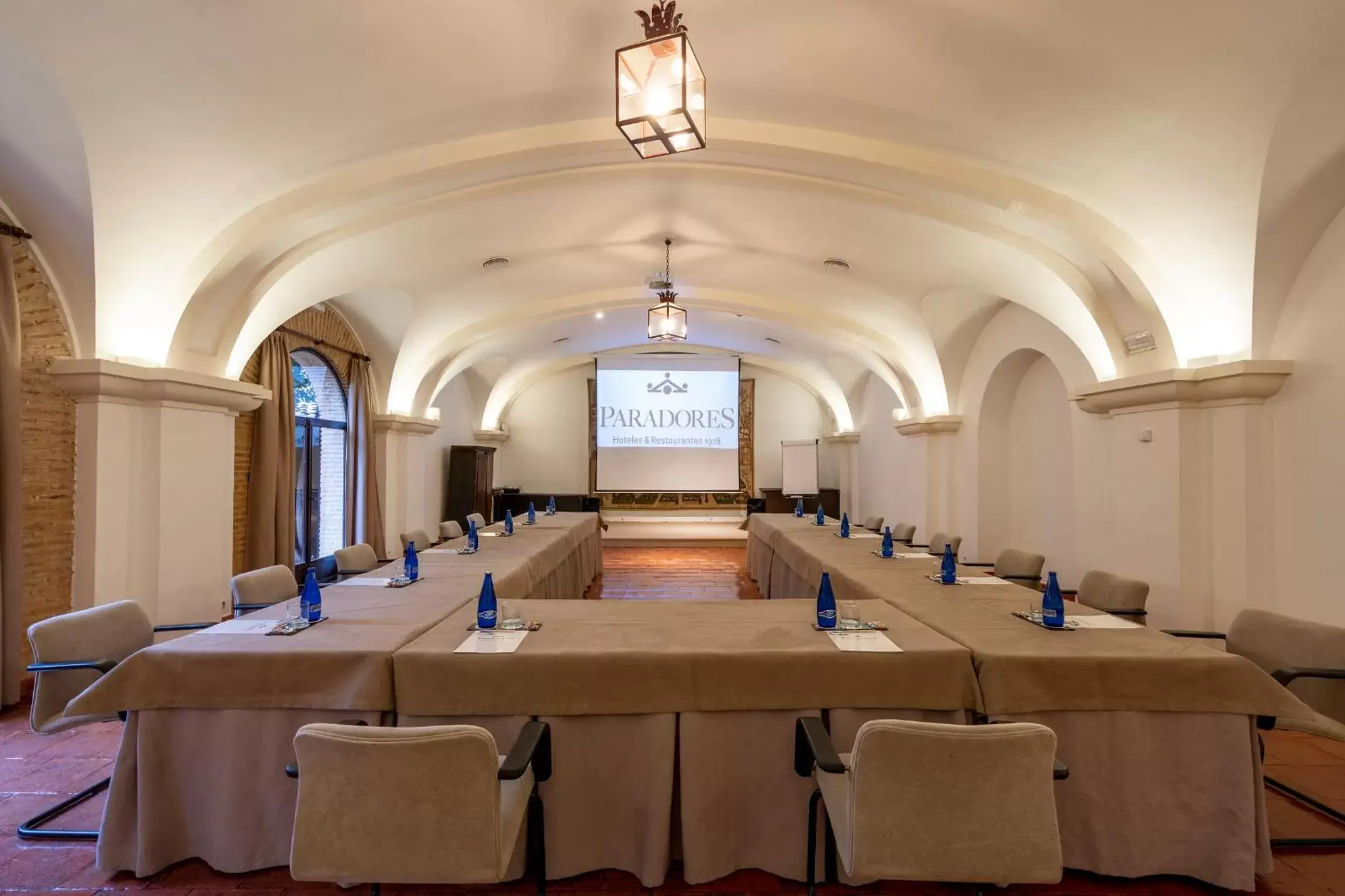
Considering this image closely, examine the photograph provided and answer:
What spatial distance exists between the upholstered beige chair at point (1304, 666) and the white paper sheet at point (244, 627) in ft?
12.7

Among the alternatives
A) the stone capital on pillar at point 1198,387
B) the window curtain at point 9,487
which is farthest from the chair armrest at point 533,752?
the stone capital on pillar at point 1198,387

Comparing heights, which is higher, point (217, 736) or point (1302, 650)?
point (1302, 650)

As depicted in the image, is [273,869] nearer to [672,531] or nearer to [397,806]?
[397,806]

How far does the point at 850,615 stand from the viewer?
8.71ft

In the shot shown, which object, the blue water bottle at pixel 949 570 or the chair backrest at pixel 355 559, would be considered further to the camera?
the chair backrest at pixel 355 559

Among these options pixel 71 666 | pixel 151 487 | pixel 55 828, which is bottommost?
pixel 55 828

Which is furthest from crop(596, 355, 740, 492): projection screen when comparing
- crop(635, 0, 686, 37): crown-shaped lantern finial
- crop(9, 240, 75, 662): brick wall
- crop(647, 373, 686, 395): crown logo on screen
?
crop(635, 0, 686, 37): crown-shaped lantern finial

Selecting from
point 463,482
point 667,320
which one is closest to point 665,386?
point 463,482

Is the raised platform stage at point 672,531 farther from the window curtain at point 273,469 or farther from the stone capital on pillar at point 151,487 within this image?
the stone capital on pillar at point 151,487

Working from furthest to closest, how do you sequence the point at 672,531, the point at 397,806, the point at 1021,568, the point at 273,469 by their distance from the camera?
the point at 672,531 < the point at 273,469 < the point at 1021,568 < the point at 397,806

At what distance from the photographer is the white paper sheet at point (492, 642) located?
7.45 ft

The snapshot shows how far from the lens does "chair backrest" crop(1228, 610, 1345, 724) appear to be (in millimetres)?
2551

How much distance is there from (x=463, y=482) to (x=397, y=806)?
392 inches

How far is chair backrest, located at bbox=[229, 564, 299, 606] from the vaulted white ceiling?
177 cm
